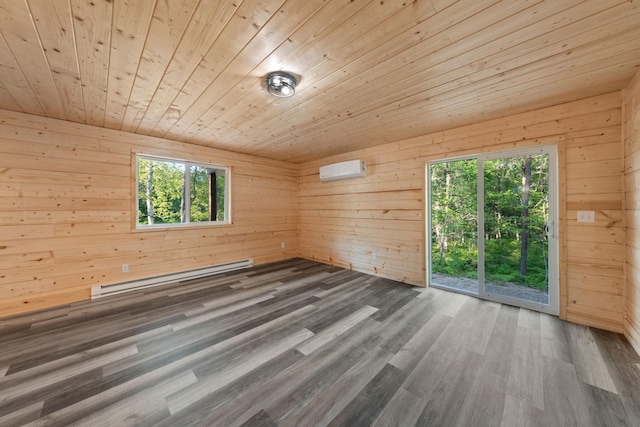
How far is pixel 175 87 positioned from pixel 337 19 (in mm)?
1588

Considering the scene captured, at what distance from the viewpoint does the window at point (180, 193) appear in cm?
363

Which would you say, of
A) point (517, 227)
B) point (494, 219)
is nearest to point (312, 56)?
point (494, 219)

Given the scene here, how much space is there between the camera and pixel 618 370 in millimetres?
1707

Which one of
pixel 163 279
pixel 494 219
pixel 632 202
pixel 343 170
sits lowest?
pixel 163 279

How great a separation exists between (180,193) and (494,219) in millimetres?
4779

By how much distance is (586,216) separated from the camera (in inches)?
93.6

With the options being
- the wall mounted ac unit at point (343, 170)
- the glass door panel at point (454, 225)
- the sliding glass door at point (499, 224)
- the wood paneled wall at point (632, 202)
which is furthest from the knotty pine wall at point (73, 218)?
the wood paneled wall at point (632, 202)

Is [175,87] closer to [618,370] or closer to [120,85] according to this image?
[120,85]

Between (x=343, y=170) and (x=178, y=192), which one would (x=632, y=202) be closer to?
(x=343, y=170)

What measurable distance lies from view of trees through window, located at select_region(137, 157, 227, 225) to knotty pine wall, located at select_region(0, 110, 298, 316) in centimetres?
19

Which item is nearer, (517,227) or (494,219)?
(517,227)

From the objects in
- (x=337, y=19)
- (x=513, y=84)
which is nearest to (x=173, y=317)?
(x=337, y=19)

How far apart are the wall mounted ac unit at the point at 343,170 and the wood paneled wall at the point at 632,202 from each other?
9.52ft

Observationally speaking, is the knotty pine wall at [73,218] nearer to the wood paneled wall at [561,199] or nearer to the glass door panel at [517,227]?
the wood paneled wall at [561,199]
